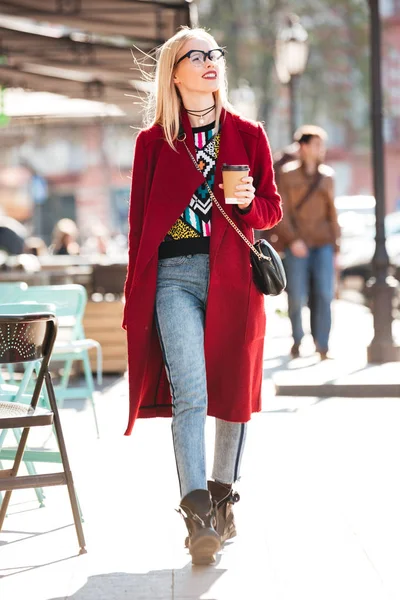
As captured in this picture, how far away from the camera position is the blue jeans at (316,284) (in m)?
11.5

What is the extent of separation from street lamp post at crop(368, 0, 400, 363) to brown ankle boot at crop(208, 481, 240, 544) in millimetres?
6556

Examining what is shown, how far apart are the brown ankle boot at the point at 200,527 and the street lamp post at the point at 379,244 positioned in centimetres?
693

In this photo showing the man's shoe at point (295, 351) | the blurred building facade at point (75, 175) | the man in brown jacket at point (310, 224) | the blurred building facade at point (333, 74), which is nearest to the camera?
the man in brown jacket at point (310, 224)

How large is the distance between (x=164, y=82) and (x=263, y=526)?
1869 millimetres

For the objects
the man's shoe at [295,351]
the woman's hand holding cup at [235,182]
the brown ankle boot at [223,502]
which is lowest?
the man's shoe at [295,351]

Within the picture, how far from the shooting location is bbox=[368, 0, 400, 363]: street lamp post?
11.5 metres

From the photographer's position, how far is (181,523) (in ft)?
17.6

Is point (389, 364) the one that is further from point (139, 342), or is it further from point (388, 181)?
point (388, 181)

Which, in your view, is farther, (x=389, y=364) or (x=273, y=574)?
(x=389, y=364)

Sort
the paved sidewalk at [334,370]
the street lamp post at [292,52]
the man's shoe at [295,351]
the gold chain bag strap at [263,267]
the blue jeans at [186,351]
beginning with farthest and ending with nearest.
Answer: the street lamp post at [292,52]
the man's shoe at [295,351]
the paved sidewalk at [334,370]
the gold chain bag strap at [263,267]
the blue jeans at [186,351]

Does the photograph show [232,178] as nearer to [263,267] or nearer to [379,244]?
[263,267]

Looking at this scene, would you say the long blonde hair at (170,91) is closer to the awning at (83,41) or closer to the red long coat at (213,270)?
the red long coat at (213,270)

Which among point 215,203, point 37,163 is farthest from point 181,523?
point 37,163

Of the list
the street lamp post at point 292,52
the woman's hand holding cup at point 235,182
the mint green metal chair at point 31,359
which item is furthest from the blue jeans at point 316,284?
the street lamp post at point 292,52
